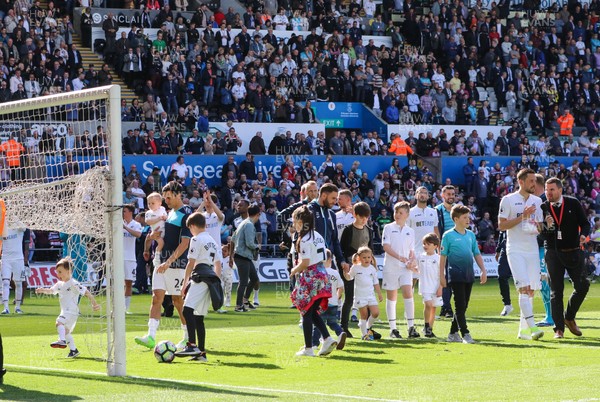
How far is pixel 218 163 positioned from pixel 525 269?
1917 cm

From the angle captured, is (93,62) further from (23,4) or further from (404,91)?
(404,91)

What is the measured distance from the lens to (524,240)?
16.6 meters

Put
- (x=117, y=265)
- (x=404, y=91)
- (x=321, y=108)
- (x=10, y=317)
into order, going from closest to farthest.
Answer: (x=117, y=265), (x=10, y=317), (x=321, y=108), (x=404, y=91)

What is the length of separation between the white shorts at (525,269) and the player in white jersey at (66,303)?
6189mm

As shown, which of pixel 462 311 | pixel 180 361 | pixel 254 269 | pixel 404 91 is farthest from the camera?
pixel 404 91

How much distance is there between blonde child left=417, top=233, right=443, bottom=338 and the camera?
17281 mm

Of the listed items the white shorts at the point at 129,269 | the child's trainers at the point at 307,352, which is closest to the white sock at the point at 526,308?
the child's trainers at the point at 307,352

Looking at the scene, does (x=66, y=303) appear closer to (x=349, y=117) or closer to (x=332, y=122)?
(x=332, y=122)

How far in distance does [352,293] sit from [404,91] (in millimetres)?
26642

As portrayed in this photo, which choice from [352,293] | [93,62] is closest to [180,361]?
[352,293]

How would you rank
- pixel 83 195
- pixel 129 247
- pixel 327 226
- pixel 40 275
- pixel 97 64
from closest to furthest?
pixel 83 195
pixel 327 226
pixel 129 247
pixel 40 275
pixel 97 64

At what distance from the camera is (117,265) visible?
12.9 metres

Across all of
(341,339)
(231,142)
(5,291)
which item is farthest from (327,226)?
(231,142)

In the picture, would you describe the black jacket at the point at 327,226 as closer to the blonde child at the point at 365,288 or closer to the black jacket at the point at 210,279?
the blonde child at the point at 365,288
